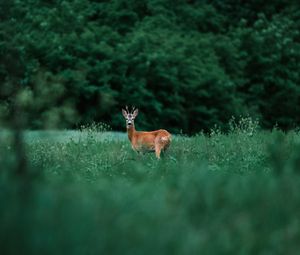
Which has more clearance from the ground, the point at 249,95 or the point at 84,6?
the point at 84,6

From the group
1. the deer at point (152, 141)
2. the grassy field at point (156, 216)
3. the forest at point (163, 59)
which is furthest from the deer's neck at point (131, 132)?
the forest at point (163, 59)

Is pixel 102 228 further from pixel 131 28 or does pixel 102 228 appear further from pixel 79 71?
pixel 131 28

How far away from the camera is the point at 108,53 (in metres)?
28.3

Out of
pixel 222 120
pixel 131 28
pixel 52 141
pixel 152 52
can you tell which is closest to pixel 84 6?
pixel 131 28

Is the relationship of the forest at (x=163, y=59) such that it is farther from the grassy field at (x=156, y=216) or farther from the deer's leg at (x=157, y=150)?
the grassy field at (x=156, y=216)

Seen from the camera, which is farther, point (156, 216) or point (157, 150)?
point (157, 150)

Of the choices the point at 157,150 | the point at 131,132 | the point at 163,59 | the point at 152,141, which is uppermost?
the point at 163,59

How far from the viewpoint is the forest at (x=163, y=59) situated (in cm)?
2744

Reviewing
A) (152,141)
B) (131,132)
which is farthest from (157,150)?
(131,132)

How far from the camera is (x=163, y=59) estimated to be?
28.2m

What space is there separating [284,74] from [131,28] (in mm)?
5705

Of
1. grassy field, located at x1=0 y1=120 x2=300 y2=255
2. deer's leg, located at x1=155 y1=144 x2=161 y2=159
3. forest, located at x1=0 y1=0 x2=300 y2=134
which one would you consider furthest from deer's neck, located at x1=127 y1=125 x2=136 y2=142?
forest, located at x1=0 y1=0 x2=300 y2=134

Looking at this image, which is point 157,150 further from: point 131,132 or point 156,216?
point 156,216

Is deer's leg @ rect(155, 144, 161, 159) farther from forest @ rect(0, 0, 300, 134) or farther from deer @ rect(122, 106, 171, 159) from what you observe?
forest @ rect(0, 0, 300, 134)
